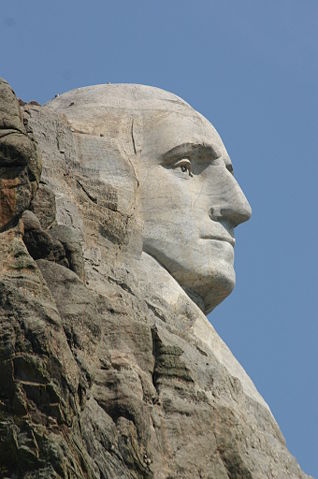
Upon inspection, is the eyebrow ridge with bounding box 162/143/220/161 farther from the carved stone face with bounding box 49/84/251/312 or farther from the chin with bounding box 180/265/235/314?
the chin with bounding box 180/265/235/314

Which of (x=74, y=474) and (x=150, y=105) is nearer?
(x=74, y=474)

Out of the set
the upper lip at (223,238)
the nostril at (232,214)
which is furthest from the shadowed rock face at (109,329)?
the upper lip at (223,238)

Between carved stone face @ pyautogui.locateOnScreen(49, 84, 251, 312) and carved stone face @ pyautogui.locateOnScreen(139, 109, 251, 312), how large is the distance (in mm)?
10

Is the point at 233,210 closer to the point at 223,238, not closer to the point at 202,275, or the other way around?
the point at 223,238

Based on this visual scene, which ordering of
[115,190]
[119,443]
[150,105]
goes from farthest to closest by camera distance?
1. [150,105]
2. [115,190]
3. [119,443]

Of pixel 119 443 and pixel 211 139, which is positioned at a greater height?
pixel 211 139

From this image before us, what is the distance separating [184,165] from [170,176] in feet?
0.85

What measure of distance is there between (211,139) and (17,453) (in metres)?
7.34

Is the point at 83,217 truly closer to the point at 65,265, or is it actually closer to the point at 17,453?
the point at 65,265

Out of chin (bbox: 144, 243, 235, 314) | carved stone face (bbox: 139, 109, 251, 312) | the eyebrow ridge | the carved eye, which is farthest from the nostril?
the eyebrow ridge

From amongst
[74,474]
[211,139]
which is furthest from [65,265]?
[211,139]

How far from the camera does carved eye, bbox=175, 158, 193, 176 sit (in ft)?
70.9

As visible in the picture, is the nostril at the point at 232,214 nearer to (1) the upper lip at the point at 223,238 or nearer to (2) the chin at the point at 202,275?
(1) the upper lip at the point at 223,238

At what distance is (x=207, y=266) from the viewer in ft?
69.6
